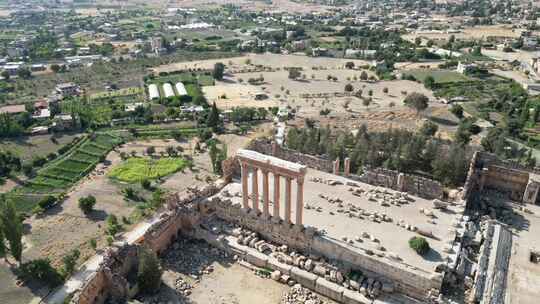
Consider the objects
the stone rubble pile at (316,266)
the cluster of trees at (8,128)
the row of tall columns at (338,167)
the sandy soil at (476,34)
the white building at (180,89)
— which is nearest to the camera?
the stone rubble pile at (316,266)

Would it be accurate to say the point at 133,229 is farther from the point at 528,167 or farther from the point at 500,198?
the point at 528,167

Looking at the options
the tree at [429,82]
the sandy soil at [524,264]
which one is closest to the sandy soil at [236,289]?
the sandy soil at [524,264]

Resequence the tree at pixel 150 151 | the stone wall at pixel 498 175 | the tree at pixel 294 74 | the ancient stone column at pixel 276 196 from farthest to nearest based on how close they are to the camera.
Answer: the tree at pixel 294 74
the tree at pixel 150 151
the stone wall at pixel 498 175
the ancient stone column at pixel 276 196

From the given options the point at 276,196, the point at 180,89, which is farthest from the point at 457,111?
the point at 180,89

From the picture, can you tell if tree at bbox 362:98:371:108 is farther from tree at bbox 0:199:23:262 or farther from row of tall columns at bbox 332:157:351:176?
tree at bbox 0:199:23:262

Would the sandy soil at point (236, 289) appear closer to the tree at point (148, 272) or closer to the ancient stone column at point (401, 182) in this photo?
the tree at point (148, 272)

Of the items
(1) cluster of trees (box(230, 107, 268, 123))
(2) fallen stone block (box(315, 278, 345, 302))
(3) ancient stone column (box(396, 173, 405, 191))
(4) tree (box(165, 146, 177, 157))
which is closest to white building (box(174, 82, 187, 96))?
(1) cluster of trees (box(230, 107, 268, 123))

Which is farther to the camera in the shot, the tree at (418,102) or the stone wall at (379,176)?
the tree at (418,102)
